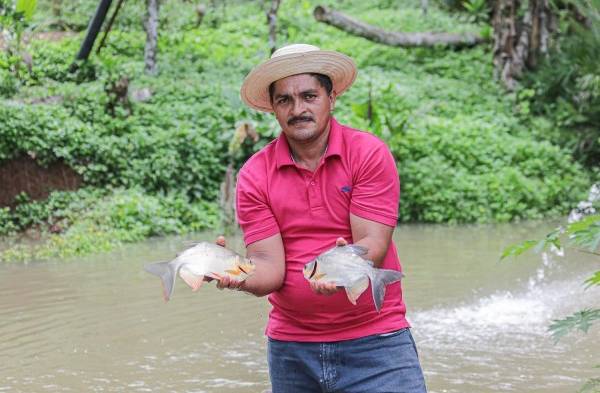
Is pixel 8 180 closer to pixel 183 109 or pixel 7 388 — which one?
pixel 183 109

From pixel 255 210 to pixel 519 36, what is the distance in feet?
49.1

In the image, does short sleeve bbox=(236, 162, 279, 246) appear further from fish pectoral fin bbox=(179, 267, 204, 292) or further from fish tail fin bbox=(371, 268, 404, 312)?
fish tail fin bbox=(371, 268, 404, 312)

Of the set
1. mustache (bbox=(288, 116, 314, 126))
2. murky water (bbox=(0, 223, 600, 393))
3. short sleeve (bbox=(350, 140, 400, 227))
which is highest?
mustache (bbox=(288, 116, 314, 126))

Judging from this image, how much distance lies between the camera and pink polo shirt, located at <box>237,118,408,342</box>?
9.89 feet

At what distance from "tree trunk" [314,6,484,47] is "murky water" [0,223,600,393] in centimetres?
918

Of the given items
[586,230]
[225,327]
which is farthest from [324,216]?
[225,327]

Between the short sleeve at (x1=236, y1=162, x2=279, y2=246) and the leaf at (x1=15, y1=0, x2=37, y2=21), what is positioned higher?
the leaf at (x1=15, y1=0, x2=37, y2=21)

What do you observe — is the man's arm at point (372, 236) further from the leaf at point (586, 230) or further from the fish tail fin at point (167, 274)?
the leaf at point (586, 230)

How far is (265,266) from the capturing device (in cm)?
305

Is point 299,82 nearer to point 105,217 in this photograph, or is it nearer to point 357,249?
point 357,249

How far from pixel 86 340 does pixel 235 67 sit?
11.5m

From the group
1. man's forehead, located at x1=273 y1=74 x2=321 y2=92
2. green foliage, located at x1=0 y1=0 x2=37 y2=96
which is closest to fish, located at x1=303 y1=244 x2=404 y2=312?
man's forehead, located at x1=273 y1=74 x2=321 y2=92

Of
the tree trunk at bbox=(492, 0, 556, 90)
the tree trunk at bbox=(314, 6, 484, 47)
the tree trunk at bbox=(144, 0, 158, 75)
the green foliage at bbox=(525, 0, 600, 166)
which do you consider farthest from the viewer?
the tree trunk at bbox=(314, 6, 484, 47)

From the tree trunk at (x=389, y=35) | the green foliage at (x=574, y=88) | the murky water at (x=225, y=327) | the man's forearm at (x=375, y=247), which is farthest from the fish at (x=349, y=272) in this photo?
the tree trunk at (x=389, y=35)
